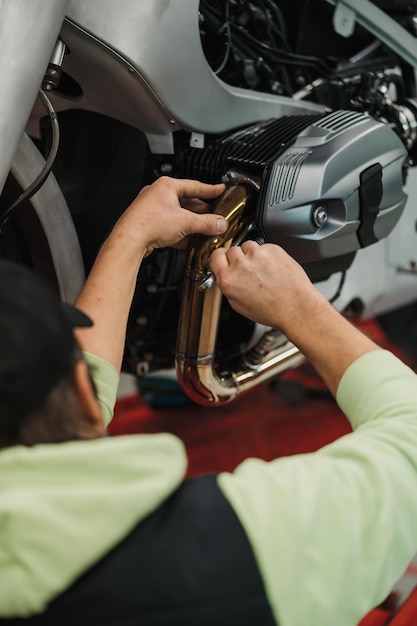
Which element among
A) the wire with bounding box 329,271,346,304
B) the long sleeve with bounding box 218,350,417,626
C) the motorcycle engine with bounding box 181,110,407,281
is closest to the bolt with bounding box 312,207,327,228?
the motorcycle engine with bounding box 181,110,407,281

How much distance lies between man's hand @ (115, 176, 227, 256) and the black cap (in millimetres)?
329

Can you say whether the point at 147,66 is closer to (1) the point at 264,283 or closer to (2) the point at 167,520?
(1) the point at 264,283

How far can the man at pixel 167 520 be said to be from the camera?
1.34ft

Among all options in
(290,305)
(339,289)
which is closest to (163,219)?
(290,305)

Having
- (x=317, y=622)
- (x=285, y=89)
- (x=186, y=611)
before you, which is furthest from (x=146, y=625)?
(x=285, y=89)

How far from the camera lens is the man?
1.34 ft

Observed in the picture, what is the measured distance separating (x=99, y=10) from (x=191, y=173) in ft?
0.88

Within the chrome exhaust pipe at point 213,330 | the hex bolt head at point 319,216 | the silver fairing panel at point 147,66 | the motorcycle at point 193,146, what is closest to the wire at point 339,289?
the motorcycle at point 193,146

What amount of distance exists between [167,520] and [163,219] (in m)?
0.42

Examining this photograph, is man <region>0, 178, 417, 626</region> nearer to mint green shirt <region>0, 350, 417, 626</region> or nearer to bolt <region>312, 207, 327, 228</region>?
mint green shirt <region>0, 350, 417, 626</region>

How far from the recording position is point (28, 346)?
0.41m

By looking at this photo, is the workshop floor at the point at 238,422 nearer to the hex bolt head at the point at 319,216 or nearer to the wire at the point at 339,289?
the wire at the point at 339,289

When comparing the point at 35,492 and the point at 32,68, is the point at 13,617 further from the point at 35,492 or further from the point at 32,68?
the point at 32,68

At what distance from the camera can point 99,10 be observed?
0.78 metres
